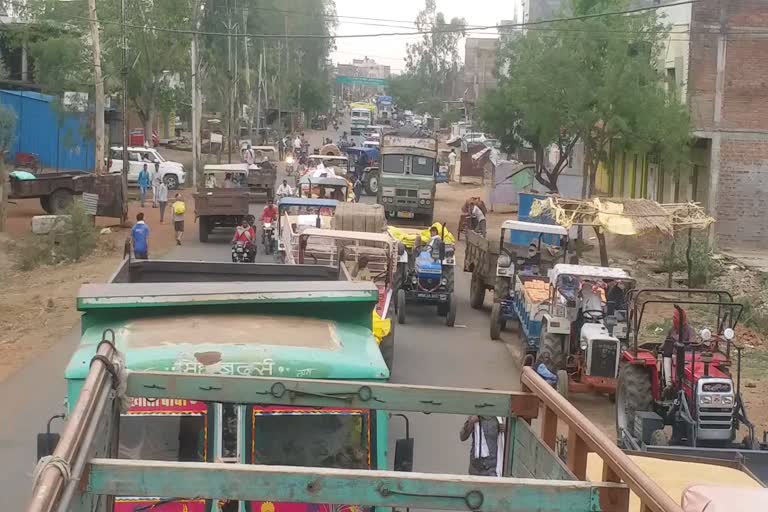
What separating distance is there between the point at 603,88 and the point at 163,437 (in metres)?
23.1

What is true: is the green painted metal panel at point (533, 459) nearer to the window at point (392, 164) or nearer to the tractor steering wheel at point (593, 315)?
the tractor steering wheel at point (593, 315)

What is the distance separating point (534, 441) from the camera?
4125mm

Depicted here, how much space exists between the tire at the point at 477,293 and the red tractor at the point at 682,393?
807 centimetres

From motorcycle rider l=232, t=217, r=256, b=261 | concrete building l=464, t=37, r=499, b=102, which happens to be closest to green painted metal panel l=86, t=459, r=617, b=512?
motorcycle rider l=232, t=217, r=256, b=261

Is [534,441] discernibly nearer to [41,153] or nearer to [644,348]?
[644,348]

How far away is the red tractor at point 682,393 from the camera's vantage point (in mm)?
10211

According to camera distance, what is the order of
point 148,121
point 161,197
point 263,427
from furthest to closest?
point 148,121 < point 161,197 < point 263,427

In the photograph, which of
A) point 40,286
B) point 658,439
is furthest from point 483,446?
point 40,286

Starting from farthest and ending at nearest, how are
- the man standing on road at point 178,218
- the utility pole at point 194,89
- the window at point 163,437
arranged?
the utility pole at point 194,89
the man standing on road at point 178,218
the window at point 163,437

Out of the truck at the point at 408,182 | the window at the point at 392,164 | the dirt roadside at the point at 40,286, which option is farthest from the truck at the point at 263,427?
the window at the point at 392,164

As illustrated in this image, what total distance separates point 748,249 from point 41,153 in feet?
103

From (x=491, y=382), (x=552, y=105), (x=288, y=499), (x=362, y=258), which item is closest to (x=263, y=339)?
(x=288, y=499)

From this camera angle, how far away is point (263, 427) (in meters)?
5.30

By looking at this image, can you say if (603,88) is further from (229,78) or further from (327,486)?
(229,78)
